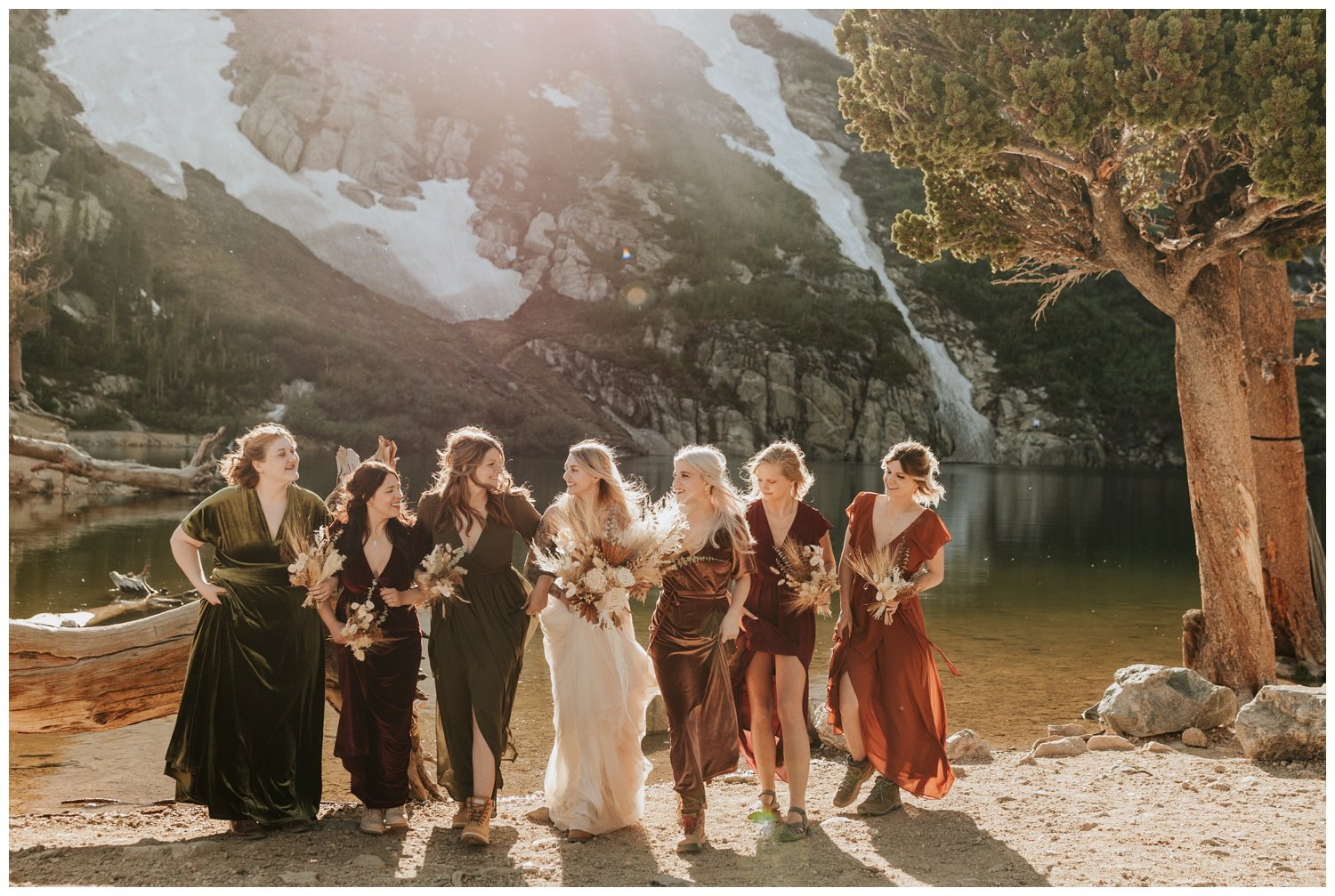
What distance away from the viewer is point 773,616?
5055 mm

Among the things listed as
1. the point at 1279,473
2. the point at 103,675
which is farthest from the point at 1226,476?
the point at 103,675

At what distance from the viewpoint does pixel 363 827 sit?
478 cm

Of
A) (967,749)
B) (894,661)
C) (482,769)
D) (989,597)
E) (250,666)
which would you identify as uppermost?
(250,666)

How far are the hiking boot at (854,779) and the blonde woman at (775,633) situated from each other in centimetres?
38

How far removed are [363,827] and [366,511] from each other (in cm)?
145

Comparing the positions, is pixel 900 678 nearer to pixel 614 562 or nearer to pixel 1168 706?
pixel 614 562

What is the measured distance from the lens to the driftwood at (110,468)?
645 inches

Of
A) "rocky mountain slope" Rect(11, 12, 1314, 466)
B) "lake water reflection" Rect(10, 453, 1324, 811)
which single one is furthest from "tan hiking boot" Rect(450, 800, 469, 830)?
"rocky mountain slope" Rect(11, 12, 1314, 466)

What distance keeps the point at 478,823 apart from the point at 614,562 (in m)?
1.31

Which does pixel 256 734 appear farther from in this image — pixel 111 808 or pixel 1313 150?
pixel 1313 150

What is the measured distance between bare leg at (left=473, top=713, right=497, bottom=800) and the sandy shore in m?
0.24

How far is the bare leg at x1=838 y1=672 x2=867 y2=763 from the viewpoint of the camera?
536 centimetres

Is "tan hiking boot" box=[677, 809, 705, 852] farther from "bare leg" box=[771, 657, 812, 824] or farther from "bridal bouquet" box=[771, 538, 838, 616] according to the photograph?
"bridal bouquet" box=[771, 538, 838, 616]

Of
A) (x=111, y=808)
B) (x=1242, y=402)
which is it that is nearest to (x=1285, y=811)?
(x=1242, y=402)
